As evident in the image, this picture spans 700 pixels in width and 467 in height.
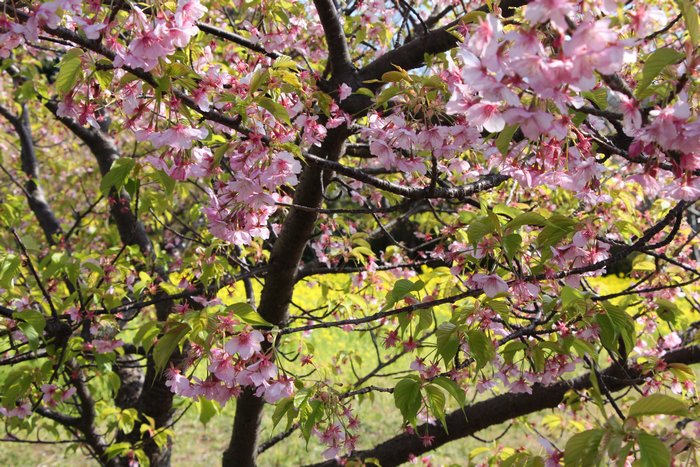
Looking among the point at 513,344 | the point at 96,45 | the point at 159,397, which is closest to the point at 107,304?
the point at 159,397

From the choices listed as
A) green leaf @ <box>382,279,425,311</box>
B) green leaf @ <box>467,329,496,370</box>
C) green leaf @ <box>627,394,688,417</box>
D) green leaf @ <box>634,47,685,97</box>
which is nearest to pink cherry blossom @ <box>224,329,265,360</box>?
green leaf @ <box>382,279,425,311</box>

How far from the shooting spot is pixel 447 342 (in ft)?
4.86

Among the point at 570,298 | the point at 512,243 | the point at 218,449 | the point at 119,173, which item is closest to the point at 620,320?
the point at 570,298

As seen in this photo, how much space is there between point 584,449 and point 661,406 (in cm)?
15

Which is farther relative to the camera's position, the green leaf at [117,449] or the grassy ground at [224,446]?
the grassy ground at [224,446]

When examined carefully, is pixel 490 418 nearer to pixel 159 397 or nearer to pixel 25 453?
pixel 159 397

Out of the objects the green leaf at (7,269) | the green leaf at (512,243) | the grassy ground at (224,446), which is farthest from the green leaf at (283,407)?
the grassy ground at (224,446)

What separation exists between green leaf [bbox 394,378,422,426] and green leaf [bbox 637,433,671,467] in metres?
0.56

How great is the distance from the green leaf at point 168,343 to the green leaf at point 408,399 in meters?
0.55

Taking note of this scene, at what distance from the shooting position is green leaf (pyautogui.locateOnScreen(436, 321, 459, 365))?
4.78 ft

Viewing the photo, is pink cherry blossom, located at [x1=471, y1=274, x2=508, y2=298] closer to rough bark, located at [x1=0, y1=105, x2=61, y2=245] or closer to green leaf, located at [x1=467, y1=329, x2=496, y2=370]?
green leaf, located at [x1=467, y1=329, x2=496, y2=370]

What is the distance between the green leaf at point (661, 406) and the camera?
40.1 inches

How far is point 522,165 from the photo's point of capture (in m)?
1.51

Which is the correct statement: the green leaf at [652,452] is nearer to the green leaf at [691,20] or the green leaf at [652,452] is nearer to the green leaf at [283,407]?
the green leaf at [691,20]
